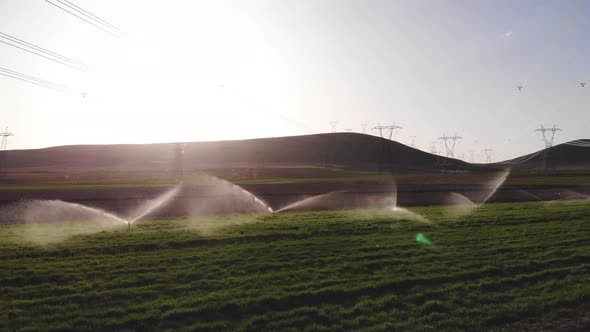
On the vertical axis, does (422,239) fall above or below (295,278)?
above

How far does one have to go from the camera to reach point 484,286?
1352cm

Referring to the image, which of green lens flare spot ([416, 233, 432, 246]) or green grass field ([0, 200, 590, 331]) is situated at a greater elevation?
green lens flare spot ([416, 233, 432, 246])

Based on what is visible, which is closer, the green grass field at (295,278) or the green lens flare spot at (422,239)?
the green grass field at (295,278)

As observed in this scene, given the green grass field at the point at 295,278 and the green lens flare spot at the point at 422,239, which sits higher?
the green lens flare spot at the point at 422,239

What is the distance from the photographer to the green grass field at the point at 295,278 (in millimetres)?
10984

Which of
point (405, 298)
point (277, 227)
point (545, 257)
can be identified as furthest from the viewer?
point (277, 227)

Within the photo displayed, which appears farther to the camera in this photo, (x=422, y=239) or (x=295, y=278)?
(x=422, y=239)

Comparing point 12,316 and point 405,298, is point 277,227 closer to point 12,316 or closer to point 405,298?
point 405,298

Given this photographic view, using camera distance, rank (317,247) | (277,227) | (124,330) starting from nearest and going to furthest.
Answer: (124,330) → (317,247) → (277,227)

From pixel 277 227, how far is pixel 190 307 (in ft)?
40.1

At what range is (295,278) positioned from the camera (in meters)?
14.3

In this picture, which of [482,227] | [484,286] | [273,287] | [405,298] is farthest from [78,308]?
[482,227]

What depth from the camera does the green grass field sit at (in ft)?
36.0

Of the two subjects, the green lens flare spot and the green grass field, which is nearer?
the green grass field
